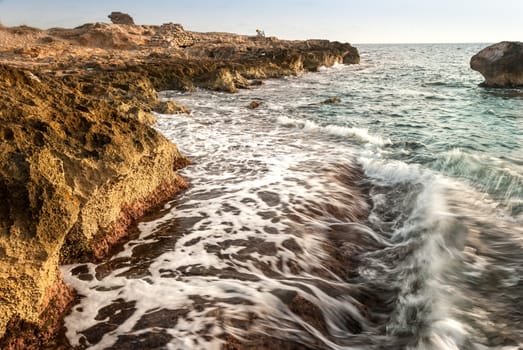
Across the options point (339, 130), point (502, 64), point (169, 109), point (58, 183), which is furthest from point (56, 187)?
point (502, 64)

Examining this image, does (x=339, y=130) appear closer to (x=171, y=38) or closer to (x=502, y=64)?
(x=502, y=64)

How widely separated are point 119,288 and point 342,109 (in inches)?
579

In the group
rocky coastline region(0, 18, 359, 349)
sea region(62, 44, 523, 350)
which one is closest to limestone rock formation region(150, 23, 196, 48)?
sea region(62, 44, 523, 350)

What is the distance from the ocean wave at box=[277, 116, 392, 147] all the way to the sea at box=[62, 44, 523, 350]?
122cm

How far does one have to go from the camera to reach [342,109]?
55.8 feet

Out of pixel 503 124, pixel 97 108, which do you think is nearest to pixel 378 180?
pixel 97 108

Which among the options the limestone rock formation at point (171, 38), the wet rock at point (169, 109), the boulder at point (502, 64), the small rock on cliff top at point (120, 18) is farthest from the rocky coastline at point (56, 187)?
the small rock on cliff top at point (120, 18)

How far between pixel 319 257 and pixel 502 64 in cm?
2552

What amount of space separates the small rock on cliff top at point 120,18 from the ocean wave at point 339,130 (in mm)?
84654

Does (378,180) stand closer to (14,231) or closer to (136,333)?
(136,333)

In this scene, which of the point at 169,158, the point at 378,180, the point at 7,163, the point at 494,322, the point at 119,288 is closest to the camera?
the point at 7,163

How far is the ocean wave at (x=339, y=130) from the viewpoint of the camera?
36.7 ft

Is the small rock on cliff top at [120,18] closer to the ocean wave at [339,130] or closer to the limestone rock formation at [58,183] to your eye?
the ocean wave at [339,130]

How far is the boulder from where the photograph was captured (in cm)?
2317
